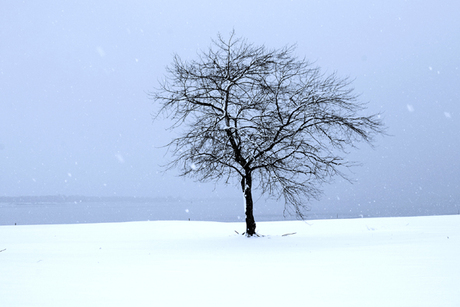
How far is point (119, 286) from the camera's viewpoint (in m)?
6.76

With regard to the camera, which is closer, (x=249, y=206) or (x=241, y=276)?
(x=241, y=276)

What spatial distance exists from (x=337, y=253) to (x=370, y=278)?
3544 mm

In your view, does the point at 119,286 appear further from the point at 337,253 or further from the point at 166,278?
the point at 337,253

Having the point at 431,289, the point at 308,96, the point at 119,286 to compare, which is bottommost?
the point at 431,289

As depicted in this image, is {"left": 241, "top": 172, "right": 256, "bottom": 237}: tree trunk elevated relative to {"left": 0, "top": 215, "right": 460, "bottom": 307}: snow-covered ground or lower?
elevated

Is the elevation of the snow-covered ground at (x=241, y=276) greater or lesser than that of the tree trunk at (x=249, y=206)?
lesser

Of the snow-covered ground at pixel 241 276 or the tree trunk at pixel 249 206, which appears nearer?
the snow-covered ground at pixel 241 276

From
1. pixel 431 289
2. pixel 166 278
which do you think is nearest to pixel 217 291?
pixel 166 278

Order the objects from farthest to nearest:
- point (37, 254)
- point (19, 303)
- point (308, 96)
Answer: point (308, 96) → point (37, 254) → point (19, 303)

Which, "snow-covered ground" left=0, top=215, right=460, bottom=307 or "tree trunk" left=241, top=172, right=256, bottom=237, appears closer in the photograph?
"snow-covered ground" left=0, top=215, right=460, bottom=307

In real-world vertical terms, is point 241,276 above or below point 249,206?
below

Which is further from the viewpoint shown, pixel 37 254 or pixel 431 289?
pixel 37 254

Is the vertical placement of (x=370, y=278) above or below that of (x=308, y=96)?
below

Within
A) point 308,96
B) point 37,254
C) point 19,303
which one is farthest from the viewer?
point 308,96
